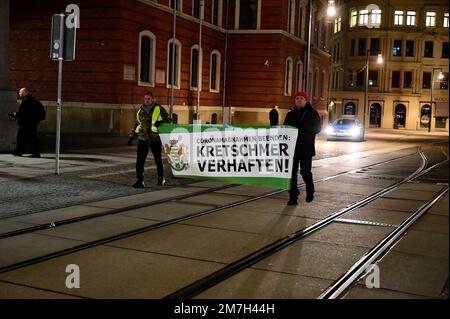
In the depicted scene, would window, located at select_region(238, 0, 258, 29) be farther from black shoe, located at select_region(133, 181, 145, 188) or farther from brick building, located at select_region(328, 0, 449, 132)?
brick building, located at select_region(328, 0, 449, 132)

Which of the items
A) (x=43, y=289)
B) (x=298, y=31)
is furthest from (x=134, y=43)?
(x=43, y=289)

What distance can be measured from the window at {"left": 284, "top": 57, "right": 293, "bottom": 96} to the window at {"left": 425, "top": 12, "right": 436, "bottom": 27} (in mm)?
40331

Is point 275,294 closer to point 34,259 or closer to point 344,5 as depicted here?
point 34,259

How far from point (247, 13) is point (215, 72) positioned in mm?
4383

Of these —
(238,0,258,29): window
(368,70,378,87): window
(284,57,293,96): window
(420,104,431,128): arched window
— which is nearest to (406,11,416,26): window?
(368,70,378,87): window

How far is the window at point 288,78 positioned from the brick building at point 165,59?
0.28 feet

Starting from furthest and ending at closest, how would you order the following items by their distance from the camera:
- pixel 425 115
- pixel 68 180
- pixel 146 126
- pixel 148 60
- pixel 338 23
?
pixel 338 23 < pixel 425 115 < pixel 148 60 < pixel 68 180 < pixel 146 126

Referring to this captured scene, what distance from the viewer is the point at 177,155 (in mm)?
13875

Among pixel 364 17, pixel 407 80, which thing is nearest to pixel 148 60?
pixel 364 17

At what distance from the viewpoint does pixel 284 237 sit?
818 centimetres

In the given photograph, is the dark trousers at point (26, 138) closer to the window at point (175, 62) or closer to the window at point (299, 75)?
the window at point (175, 62)

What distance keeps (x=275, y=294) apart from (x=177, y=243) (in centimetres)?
226

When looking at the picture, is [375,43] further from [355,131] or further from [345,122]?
[355,131]

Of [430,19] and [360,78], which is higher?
[430,19]
